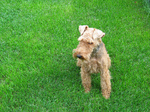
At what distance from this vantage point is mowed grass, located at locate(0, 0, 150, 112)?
11.1ft

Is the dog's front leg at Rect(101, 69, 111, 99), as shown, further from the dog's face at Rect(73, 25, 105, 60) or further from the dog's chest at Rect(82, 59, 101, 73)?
the dog's face at Rect(73, 25, 105, 60)

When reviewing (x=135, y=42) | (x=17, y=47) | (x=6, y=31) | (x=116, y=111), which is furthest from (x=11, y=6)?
(x=116, y=111)

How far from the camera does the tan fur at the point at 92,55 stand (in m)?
2.85

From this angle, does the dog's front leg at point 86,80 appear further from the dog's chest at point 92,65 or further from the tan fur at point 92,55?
the dog's chest at point 92,65

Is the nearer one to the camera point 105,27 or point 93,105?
point 93,105

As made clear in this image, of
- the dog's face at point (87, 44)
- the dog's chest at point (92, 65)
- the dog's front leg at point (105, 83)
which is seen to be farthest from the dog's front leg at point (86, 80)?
the dog's face at point (87, 44)

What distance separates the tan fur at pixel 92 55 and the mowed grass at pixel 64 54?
27 cm

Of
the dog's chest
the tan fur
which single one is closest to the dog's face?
the tan fur

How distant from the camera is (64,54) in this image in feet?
14.7

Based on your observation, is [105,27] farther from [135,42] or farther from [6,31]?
[6,31]

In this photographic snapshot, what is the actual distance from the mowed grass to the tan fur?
0.27m

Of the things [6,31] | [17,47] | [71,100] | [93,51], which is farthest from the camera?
[6,31]

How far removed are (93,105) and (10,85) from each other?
194 cm

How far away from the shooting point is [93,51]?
123 inches
